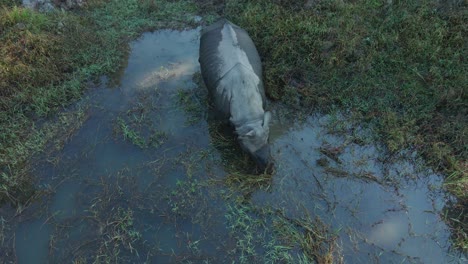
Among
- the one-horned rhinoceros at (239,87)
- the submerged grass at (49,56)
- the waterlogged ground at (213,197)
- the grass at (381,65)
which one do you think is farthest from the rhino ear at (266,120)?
the submerged grass at (49,56)

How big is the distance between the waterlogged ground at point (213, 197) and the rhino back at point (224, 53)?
0.64 meters

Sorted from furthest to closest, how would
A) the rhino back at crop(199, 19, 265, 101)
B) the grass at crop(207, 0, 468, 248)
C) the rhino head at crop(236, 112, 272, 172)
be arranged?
1. the rhino back at crop(199, 19, 265, 101)
2. the grass at crop(207, 0, 468, 248)
3. the rhino head at crop(236, 112, 272, 172)

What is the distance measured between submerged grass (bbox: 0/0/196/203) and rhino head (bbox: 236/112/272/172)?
3.07 metres

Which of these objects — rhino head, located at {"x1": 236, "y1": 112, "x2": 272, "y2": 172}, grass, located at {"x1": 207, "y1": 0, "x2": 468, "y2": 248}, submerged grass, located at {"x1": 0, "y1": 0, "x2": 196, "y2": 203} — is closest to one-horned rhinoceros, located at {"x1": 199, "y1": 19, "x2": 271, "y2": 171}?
rhino head, located at {"x1": 236, "y1": 112, "x2": 272, "y2": 172}

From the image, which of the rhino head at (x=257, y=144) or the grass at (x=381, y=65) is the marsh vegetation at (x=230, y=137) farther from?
the rhino head at (x=257, y=144)

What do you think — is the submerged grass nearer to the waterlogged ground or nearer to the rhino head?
the waterlogged ground

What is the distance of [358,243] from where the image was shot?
4664 millimetres

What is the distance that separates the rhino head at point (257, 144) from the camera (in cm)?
528

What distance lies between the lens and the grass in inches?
230

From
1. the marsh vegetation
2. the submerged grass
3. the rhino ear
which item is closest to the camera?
the marsh vegetation

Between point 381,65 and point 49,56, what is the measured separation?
20.1 ft

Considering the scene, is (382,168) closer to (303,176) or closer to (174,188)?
(303,176)

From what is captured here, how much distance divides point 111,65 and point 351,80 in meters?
4.47

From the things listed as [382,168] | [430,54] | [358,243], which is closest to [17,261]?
[358,243]
